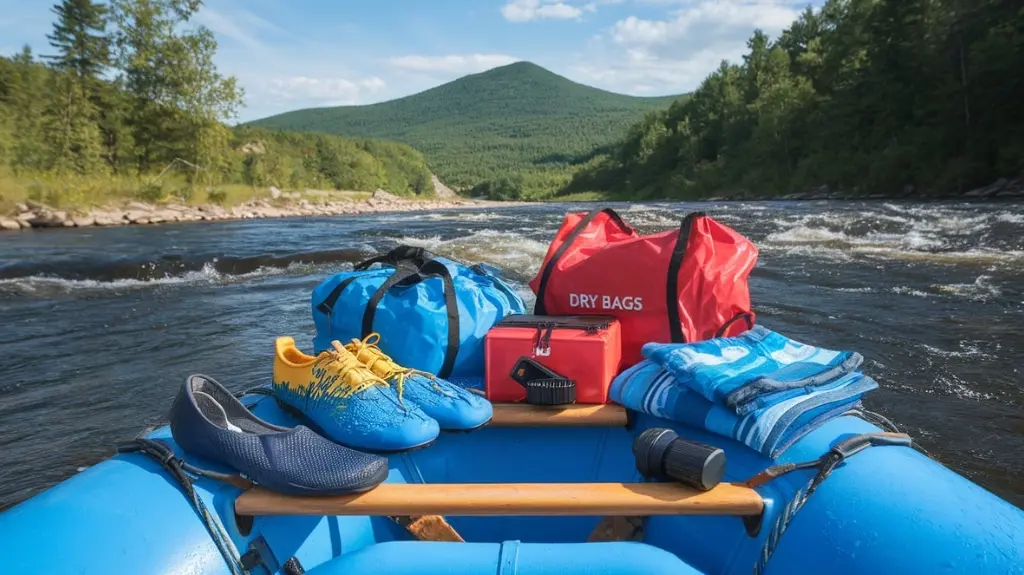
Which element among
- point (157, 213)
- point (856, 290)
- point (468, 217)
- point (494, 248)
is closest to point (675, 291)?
point (856, 290)

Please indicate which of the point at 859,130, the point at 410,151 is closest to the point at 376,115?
the point at 410,151

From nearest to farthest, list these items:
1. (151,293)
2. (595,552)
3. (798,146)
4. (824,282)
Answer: (595,552)
(824,282)
(151,293)
(798,146)

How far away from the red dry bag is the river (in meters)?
1.52

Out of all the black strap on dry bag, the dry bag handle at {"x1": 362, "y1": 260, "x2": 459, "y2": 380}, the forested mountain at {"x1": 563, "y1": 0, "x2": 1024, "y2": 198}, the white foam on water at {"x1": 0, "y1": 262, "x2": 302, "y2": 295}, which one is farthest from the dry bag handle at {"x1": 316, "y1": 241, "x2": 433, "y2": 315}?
the forested mountain at {"x1": 563, "y1": 0, "x2": 1024, "y2": 198}

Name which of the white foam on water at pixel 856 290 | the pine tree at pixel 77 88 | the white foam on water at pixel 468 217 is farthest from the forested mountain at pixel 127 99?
the white foam on water at pixel 856 290

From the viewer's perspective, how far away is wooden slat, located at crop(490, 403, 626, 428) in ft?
6.46

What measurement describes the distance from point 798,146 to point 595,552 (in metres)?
42.2

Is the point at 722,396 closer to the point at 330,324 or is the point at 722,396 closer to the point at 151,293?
the point at 330,324

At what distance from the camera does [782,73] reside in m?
49.4

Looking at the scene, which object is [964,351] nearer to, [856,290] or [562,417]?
[856,290]

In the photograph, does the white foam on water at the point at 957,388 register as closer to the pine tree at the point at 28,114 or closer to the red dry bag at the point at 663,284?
the red dry bag at the point at 663,284

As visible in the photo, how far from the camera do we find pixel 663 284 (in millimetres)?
2309

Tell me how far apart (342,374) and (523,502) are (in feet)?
2.26

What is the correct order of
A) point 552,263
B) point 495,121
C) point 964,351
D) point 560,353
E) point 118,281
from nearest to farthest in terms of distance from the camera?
point 560,353 < point 552,263 < point 964,351 < point 118,281 < point 495,121
